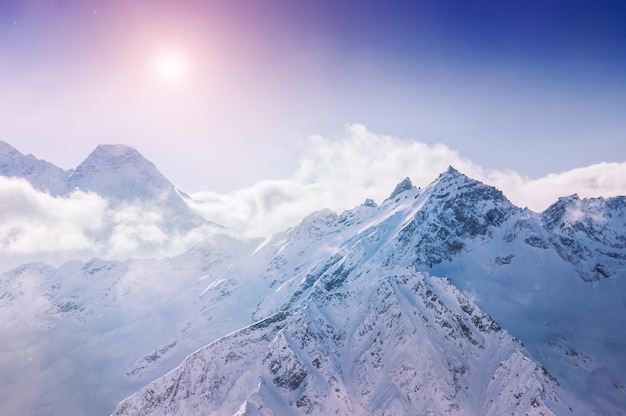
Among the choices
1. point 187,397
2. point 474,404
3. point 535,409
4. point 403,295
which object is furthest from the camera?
point 403,295

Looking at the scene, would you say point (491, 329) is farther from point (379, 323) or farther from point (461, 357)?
point (379, 323)

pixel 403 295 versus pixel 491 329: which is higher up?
pixel 403 295

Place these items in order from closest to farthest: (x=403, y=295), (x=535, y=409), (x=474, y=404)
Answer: (x=535, y=409), (x=474, y=404), (x=403, y=295)

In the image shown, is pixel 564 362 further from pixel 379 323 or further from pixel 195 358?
pixel 195 358

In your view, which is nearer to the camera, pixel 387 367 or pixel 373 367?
pixel 387 367

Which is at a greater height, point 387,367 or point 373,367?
point 373,367

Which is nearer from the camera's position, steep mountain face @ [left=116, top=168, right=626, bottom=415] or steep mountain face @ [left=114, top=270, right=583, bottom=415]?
steep mountain face @ [left=114, top=270, right=583, bottom=415]

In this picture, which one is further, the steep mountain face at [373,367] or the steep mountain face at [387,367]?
the steep mountain face at [387,367]

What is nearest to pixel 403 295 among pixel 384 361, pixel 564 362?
pixel 384 361

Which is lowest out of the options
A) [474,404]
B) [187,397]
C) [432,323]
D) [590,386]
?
[590,386]

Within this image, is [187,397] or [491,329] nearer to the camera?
[187,397]
